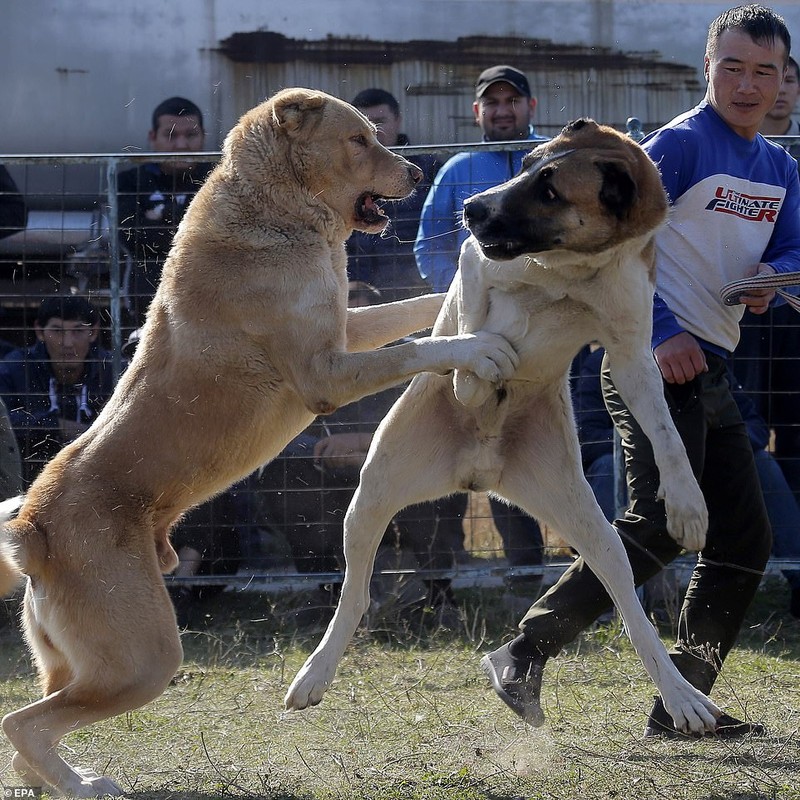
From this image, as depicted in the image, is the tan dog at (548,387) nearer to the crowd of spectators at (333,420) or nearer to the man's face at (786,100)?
the crowd of spectators at (333,420)

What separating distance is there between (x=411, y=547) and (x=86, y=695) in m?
2.79

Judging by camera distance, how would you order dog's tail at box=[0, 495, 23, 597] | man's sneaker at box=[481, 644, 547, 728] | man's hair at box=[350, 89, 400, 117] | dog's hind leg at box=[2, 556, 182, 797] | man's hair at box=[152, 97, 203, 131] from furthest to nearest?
1. man's hair at box=[152, 97, 203, 131]
2. man's hair at box=[350, 89, 400, 117]
3. man's sneaker at box=[481, 644, 547, 728]
4. dog's hind leg at box=[2, 556, 182, 797]
5. dog's tail at box=[0, 495, 23, 597]

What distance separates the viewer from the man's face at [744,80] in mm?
4297

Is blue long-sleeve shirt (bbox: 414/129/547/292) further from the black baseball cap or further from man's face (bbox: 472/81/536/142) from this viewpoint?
the black baseball cap

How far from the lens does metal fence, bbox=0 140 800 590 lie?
607 centimetres

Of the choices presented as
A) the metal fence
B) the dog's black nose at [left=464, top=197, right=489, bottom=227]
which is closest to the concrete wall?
the metal fence

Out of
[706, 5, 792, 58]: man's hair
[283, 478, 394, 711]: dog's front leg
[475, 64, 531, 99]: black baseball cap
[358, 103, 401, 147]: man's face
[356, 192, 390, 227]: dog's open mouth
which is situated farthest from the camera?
[358, 103, 401, 147]: man's face

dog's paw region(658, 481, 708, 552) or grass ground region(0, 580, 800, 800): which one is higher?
dog's paw region(658, 481, 708, 552)

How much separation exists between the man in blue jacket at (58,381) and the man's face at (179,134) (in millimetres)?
1286

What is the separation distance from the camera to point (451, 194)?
5.92m

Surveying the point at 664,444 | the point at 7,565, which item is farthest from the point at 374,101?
the point at 7,565

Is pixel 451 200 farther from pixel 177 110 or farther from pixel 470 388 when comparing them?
pixel 470 388

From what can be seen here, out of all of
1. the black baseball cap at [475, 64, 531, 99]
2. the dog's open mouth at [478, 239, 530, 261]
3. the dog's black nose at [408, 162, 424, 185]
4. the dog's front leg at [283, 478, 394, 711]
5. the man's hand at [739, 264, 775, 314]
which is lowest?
the dog's front leg at [283, 478, 394, 711]

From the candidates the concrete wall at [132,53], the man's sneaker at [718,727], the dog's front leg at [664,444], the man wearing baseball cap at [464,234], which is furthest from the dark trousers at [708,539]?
the concrete wall at [132,53]
